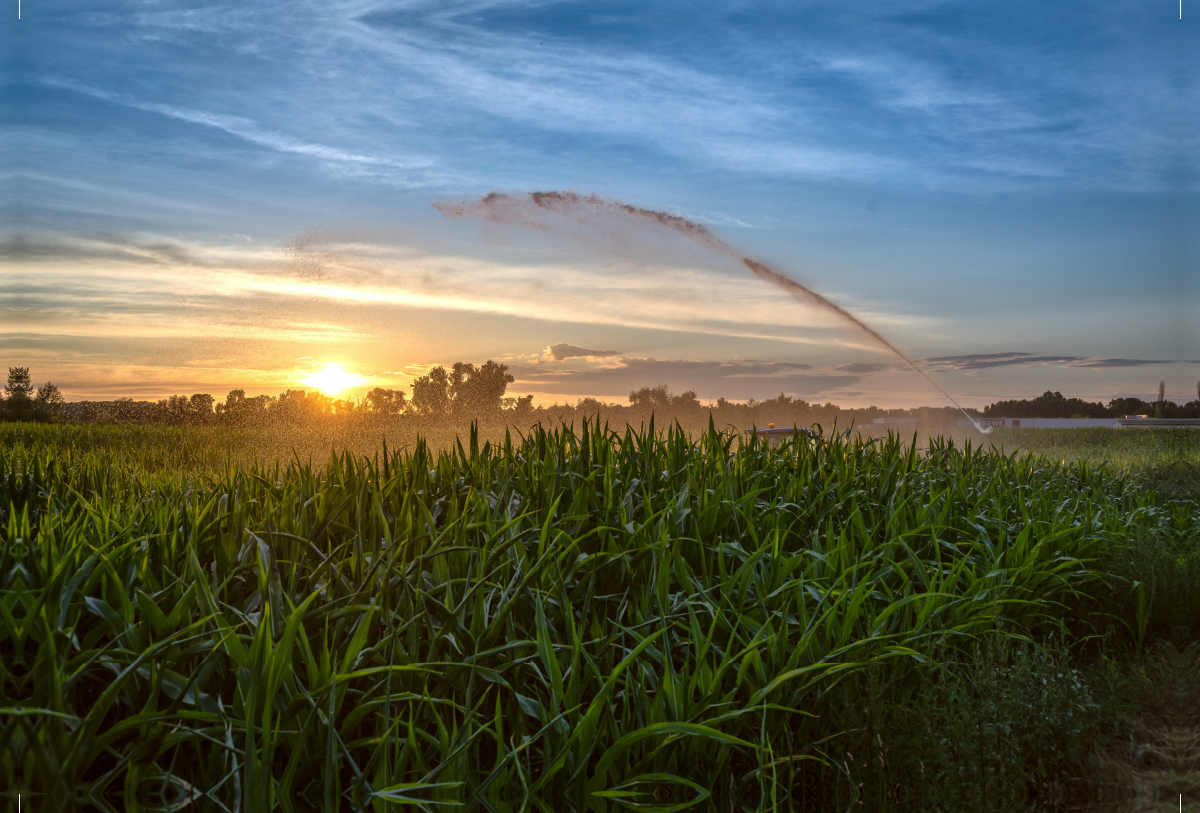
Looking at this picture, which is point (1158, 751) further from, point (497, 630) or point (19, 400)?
point (19, 400)

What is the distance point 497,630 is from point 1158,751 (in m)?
3.48

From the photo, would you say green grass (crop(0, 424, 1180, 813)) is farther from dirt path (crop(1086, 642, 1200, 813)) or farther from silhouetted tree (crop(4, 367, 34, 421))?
silhouetted tree (crop(4, 367, 34, 421))

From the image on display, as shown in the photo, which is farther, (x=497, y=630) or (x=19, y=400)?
(x=19, y=400)

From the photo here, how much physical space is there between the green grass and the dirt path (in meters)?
0.59

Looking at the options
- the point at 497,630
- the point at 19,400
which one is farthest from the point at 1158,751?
the point at 19,400

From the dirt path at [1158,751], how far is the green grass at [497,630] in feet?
1.95

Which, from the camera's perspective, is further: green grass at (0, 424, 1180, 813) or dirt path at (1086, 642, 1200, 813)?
dirt path at (1086, 642, 1200, 813)

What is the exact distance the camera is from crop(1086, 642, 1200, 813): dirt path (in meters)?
3.52

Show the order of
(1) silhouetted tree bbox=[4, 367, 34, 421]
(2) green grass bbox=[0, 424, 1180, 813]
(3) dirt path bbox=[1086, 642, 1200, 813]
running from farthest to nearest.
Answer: (1) silhouetted tree bbox=[4, 367, 34, 421]
(3) dirt path bbox=[1086, 642, 1200, 813]
(2) green grass bbox=[0, 424, 1180, 813]

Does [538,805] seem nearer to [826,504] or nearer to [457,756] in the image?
[457,756]

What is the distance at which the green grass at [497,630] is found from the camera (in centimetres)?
256

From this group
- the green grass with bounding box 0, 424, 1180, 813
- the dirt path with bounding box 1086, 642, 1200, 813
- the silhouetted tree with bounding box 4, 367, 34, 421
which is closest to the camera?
the green grass with bounding box 0, 424, 1180, 813

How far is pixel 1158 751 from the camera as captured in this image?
387cm

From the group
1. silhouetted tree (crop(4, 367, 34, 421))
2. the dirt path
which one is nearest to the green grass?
the dirt path
